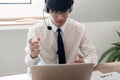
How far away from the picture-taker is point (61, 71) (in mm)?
1116

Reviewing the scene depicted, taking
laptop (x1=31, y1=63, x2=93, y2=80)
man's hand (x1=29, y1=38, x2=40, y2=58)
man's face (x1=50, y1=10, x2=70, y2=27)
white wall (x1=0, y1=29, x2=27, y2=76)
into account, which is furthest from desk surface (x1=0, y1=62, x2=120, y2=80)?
white wall (x1=0, y1=29, x2=27, y2=76)

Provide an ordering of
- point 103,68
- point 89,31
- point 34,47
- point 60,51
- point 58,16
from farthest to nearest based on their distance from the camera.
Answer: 1. point 89,31
2. point 60,51
3. point 58,16
4. point 103,68
5. point 34,47

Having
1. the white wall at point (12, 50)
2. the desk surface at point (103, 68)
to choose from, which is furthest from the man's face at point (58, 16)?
the white wall at point (12, 50)

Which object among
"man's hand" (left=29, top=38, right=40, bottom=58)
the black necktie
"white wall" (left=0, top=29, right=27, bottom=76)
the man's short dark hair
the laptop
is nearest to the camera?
the laptop

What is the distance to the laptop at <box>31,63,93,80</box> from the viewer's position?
1.11 meters

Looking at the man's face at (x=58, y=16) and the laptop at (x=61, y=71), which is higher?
the man's face at (x=58, y=16)

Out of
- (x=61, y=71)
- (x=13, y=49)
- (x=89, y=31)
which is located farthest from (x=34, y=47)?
(x=89, y=31)

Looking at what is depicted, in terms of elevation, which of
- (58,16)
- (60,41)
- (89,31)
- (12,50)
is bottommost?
(12,50)

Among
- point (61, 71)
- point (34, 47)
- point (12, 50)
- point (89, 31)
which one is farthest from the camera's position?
point (89, 31)

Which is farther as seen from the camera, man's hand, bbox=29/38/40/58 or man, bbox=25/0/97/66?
man, bbox=25/0/97/66

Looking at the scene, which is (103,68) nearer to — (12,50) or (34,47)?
(34,47)

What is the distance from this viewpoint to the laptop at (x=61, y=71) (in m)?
1.11

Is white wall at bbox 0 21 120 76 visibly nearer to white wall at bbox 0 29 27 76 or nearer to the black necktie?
white wall at bbox 0 29 27 76

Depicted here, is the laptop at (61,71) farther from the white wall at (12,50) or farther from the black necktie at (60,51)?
the white wall at (12,50)
